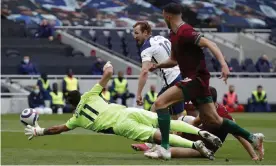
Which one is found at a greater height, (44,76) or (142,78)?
(142,78)

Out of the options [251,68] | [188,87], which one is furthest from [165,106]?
[251,68]

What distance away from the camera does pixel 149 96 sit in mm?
32938

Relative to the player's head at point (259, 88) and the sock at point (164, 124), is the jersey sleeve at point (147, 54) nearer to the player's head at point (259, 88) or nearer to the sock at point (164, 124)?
the sock at point (164, 124)

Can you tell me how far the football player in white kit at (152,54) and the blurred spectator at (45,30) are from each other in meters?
24.1

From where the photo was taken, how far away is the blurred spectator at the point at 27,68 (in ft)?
114

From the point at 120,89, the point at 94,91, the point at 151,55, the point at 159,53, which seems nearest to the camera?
the point at 94,91

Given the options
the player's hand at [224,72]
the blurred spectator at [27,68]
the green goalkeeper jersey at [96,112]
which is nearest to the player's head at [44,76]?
the blurred spectator at [27,68]

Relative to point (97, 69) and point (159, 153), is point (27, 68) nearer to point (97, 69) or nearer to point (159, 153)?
point (97, 69)

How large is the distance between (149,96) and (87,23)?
1049 centimetres

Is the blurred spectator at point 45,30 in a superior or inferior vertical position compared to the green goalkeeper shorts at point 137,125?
inferior

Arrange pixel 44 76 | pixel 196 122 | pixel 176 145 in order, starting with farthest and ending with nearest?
pixel 44 76 < pixel 196 122 < pixel 176 145

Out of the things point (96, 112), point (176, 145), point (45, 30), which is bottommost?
point (45, 30)

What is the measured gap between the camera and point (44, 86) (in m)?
32.8

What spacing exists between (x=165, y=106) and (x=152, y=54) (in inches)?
109
